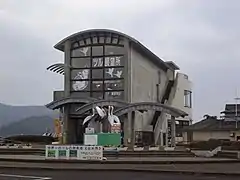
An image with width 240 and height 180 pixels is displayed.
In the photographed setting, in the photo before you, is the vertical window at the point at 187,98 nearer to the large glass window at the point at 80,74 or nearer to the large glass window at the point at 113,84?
the large glass window at the point at 113,84

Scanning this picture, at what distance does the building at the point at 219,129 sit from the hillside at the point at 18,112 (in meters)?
50.7

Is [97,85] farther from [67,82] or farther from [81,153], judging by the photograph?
[81,153]

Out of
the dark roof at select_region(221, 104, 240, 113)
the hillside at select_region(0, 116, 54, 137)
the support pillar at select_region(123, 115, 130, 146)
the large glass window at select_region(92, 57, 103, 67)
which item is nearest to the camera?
the support pillar at select_region(123, 115, 130, 146)

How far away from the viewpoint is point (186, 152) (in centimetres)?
3341

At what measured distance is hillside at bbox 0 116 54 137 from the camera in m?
94.4

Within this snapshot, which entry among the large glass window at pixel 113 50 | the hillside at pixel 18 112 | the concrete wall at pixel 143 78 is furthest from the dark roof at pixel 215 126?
the hillside at pixel 18 112

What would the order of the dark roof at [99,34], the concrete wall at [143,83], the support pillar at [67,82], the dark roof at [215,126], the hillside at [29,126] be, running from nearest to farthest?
the dark roof at [99,34] < the support pillar at [67,82] < the concrete wall at [143,83] < the dark roof at [215,126] < the hillside at [29,126]

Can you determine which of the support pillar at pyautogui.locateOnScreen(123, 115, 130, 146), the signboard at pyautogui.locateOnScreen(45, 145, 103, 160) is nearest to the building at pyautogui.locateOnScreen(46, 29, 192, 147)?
the support pillar at pyautogui.locateOnScreen(123, 115, 130, 146)

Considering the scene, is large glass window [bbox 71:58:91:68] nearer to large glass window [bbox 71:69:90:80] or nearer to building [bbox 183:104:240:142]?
large glass window [bbox 71:69:90:80]

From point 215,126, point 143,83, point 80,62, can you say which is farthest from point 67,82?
point 215,126

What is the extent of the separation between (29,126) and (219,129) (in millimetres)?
54134

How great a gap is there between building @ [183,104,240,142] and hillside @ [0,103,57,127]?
1998 inches

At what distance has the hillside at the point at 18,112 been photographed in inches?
4153

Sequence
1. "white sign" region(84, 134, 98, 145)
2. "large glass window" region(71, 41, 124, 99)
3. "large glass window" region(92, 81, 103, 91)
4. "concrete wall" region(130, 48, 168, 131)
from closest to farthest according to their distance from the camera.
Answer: "white sign" region(84, 134, 98, 145)
"large glass window" region(71, 41, 124, 99)
"concrete wall" region(130, 48, 168, 131)
"large glass window" region(92, 81, 103, 91)
